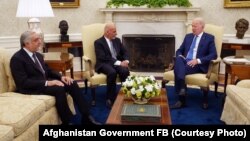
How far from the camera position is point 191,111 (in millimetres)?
3961

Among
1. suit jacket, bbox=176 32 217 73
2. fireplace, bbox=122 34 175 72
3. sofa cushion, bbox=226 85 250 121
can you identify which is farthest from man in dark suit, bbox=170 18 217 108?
fireplace, bbox=122 34 175 72

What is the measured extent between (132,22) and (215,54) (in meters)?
2.38

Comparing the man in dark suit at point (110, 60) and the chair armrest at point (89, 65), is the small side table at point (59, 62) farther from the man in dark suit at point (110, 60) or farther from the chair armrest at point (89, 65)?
the man in dark suit at point (110, 60)

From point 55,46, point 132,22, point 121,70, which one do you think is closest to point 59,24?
point 55,46

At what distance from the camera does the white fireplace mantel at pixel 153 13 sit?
19.1 feet

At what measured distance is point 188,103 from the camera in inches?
169

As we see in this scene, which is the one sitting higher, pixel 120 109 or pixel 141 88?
pixel 141 88

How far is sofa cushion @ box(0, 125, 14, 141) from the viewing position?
2141mm

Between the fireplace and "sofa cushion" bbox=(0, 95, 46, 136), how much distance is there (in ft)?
11.4

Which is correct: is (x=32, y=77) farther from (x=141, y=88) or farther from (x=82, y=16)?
(x=82, y=16)

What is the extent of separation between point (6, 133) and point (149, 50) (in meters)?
4.35

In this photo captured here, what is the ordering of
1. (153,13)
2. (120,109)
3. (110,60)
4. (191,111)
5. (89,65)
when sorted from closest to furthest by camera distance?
(120,109) < (191,111) < (89,65) < (110,60) < (153,13)

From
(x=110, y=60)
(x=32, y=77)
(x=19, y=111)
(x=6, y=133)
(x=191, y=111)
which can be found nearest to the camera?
(x=6, y=133)

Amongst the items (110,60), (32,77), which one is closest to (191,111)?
(110,60)
